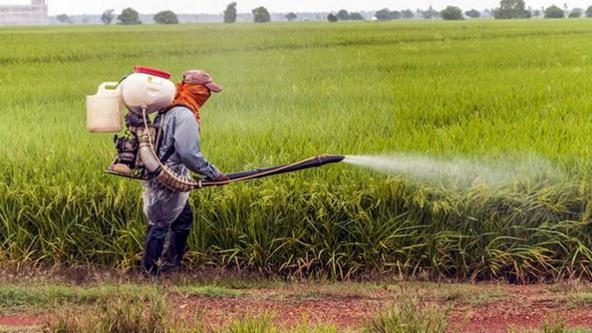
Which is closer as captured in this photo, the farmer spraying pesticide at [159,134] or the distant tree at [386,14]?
the farmer spraying pesticide at [159,134]

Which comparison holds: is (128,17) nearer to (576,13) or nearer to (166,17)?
(166,17)

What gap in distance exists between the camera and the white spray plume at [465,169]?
4062mm

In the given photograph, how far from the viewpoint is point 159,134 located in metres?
3.03

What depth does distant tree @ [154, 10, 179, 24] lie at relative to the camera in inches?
174

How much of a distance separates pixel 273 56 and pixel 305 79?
0.26m

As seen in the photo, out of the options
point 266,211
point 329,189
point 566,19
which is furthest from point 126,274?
point 566,19

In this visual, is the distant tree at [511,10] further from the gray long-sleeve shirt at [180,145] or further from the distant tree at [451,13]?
the gray long-sleeve shirt at [180,145]

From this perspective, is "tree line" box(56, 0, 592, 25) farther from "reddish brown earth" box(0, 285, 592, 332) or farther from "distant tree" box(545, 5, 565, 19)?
"reddish brown earth" box(0, 285, 592, 332)

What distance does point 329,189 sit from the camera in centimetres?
405

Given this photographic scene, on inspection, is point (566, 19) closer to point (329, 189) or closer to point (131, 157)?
point (329, 189)

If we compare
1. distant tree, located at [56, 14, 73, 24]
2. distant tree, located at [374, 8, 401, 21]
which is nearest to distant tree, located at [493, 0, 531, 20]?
distant tree, located at [374, 8, 401, 21]

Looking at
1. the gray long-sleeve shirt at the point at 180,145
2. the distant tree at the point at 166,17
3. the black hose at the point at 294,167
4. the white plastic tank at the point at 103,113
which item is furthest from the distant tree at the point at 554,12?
the white plastic tank at the point at 103,113

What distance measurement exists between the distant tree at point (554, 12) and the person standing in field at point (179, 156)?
293 cm

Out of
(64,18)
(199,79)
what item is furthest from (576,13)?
(199,79)
